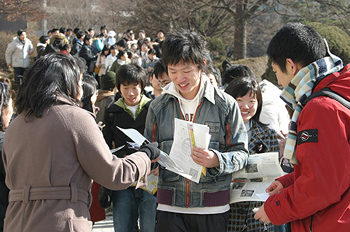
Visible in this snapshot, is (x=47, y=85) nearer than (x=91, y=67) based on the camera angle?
Yes

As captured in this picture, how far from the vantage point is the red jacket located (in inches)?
76.5

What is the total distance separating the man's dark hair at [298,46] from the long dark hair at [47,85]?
4.02 ft

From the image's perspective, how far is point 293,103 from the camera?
2324 mm

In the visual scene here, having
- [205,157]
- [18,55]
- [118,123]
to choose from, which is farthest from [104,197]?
[18,55]

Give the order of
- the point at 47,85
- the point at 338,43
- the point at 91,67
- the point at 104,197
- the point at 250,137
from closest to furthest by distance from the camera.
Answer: the point at 47,85, the point at 250,137, the point at 104,197, the point at 338,43, the point at 91,67

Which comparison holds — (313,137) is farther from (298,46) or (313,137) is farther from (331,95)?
(298,46)

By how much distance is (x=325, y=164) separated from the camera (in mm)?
1964

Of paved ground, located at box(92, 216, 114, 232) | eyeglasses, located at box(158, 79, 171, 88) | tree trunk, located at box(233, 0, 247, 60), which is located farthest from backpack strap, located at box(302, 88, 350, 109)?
tree trunk, located at box(233, 0, 247, 60)

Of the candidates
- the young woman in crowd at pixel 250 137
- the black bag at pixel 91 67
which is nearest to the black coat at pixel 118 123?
the young woman in crowd at pixel 250 137

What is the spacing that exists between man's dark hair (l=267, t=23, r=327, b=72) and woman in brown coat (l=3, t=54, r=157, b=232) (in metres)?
1.15

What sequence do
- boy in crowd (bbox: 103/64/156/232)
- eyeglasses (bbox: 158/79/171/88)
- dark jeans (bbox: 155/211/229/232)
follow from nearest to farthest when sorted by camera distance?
dark jeans (bbox: 155/211/229/232) < boy in crowd (bbox: 103/64/156/232) < eyeglasses (bbox: 158/79/171/88)

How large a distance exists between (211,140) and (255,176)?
0.45m

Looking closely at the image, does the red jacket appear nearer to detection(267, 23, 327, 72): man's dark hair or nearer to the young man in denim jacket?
detection(267, 23, 327, 72): man's dark hair

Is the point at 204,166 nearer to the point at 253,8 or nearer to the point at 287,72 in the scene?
the point at 287,72
